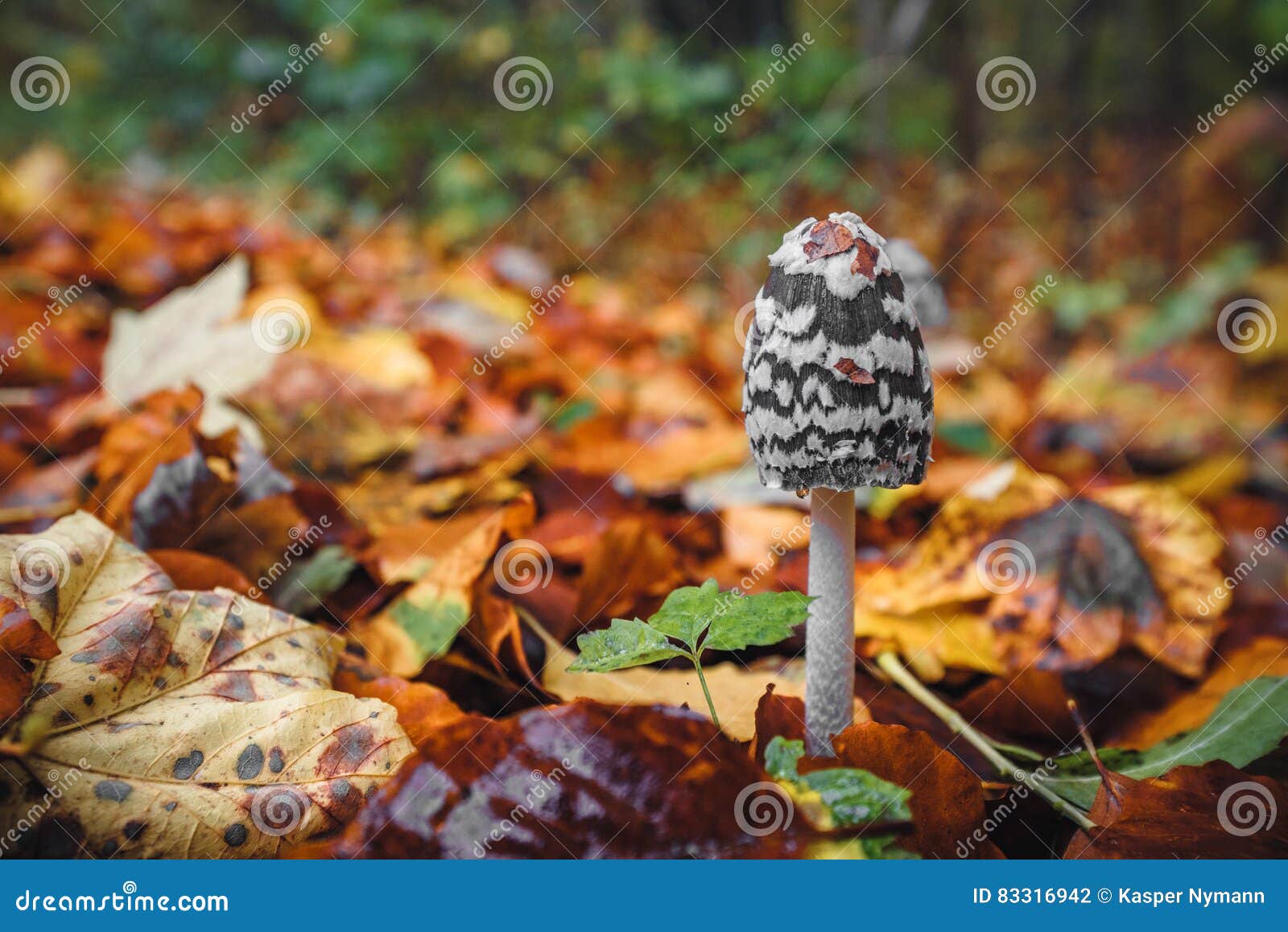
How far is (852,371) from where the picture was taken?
6.70 feet

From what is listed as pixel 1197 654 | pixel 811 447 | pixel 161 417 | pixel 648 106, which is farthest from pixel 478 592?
pixel 648 106

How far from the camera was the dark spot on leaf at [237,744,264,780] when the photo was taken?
1980mm

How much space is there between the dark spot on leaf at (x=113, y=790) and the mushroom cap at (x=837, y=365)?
1.54 m

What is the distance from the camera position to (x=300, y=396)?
4.35 m

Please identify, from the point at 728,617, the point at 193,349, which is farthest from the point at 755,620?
the point at 193,349

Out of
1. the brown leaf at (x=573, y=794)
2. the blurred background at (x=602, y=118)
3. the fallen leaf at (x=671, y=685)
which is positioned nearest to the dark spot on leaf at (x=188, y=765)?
the brown leaf at (x=573, y=794)

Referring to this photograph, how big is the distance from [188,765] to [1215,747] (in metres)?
2.34

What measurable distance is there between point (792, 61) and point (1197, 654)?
317 inches

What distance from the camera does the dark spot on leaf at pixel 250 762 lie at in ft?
6.50

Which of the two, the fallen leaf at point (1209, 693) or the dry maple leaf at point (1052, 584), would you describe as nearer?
the fallen leaf at point (1209, 693)

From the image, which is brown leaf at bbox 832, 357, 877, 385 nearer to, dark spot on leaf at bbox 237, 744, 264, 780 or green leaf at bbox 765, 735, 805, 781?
green leaf at bbox 765, 735, 805, 781

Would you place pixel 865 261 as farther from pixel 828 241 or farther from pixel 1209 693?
pixel 1209 693

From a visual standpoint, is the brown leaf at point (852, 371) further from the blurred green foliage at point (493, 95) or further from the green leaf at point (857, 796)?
the blurred green foliage at point (493, 95)

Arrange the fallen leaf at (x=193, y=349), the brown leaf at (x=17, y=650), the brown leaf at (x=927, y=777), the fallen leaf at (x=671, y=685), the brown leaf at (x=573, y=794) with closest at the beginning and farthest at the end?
the brown leaf at (x=573, y=794), the brown leaf at (x=17, y=650), the brown leaf at (x=927, y=777), the fallen leaf at (x=671, y=685), the fallen leaf at (x=193, y=349)
